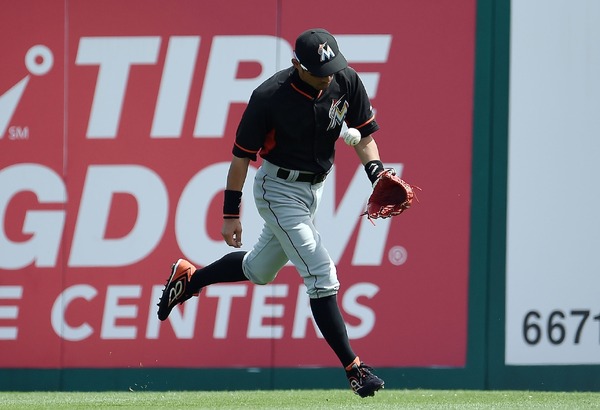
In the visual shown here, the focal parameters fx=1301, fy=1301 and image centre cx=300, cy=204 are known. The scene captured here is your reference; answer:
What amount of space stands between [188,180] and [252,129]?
2093 millimetres

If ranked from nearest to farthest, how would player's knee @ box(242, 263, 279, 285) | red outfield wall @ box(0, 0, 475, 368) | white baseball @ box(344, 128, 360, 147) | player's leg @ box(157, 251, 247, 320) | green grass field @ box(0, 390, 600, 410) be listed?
white baseball @ box(344, 128, 360, 147) → player's knee @ box(242, 263, 279, 285) → player's leg @ box(157, 251, 247, 320) → green grass field @ box(0, 390, 600, 410) → red outfield wall @ box(0, 0, 475, 368)

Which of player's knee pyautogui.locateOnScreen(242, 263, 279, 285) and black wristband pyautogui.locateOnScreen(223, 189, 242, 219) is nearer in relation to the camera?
black wristband pyautogui.locateOnScreen(223, 189, 242, 219)

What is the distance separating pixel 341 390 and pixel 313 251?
2.12 metres

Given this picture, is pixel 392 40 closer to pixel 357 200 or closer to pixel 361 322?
pixel 357 200

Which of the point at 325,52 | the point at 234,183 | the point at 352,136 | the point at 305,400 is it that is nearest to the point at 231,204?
the point at 234,183

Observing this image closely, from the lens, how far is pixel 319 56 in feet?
19.7

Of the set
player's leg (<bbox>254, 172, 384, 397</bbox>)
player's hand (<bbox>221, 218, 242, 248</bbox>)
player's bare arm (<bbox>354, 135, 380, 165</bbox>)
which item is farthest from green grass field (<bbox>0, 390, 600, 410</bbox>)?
player's bare arm (<bbox>354, 135, 380, 165</bbox>)

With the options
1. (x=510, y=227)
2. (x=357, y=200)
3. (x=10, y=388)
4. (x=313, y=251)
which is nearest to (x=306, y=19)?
(x=357, y=200)

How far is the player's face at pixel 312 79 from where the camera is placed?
611 centimetres

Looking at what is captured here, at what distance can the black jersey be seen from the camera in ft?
20.3

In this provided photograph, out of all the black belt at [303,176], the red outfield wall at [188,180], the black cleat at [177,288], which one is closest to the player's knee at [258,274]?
the black cleat at [177,288]

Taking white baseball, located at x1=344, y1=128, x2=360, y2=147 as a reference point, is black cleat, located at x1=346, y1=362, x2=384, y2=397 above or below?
below

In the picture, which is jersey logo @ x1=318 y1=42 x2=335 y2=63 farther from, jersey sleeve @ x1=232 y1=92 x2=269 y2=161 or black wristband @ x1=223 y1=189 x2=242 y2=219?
black wristband @ x1=223 y1=189 x2=242 y2=219

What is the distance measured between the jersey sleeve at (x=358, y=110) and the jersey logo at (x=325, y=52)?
1.18ft
